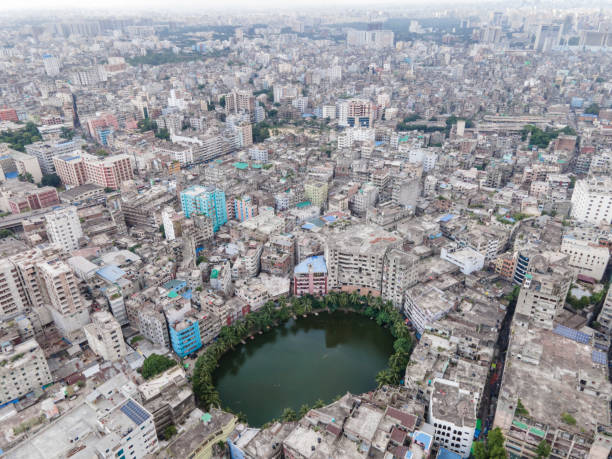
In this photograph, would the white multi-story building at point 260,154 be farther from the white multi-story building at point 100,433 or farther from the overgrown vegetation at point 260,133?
the white multi-story building at point 100,433

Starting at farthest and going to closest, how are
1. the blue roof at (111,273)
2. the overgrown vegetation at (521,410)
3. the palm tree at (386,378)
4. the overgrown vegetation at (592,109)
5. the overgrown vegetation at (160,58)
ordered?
the overgrown vegetation at (160,58) < the overgrown vegetation at (592,109) < the blue roof at (111,273) < the palm tree at (386,378) < the overgrown vegetation at (521,410)

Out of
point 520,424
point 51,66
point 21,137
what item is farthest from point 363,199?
point 51,66

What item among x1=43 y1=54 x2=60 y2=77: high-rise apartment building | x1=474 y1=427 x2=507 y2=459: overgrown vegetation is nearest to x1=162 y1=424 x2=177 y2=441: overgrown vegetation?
x1=474 y1=427 x2=507 y2=459: overgrown vegetation

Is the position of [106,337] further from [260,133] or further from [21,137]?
[21,137]

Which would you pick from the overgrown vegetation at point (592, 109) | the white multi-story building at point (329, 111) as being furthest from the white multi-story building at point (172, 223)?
the overgrown vegetation at point (592, 109)

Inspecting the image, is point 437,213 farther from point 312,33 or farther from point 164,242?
point 312,33

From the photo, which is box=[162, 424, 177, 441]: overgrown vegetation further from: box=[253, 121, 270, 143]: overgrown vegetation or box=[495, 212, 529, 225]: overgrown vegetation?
box=[253, 121, 270, 143]: overgrown vegetation

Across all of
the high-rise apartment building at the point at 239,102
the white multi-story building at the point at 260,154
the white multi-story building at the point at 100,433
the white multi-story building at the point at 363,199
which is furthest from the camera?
the high-rise apartment building at the point at 239,102
